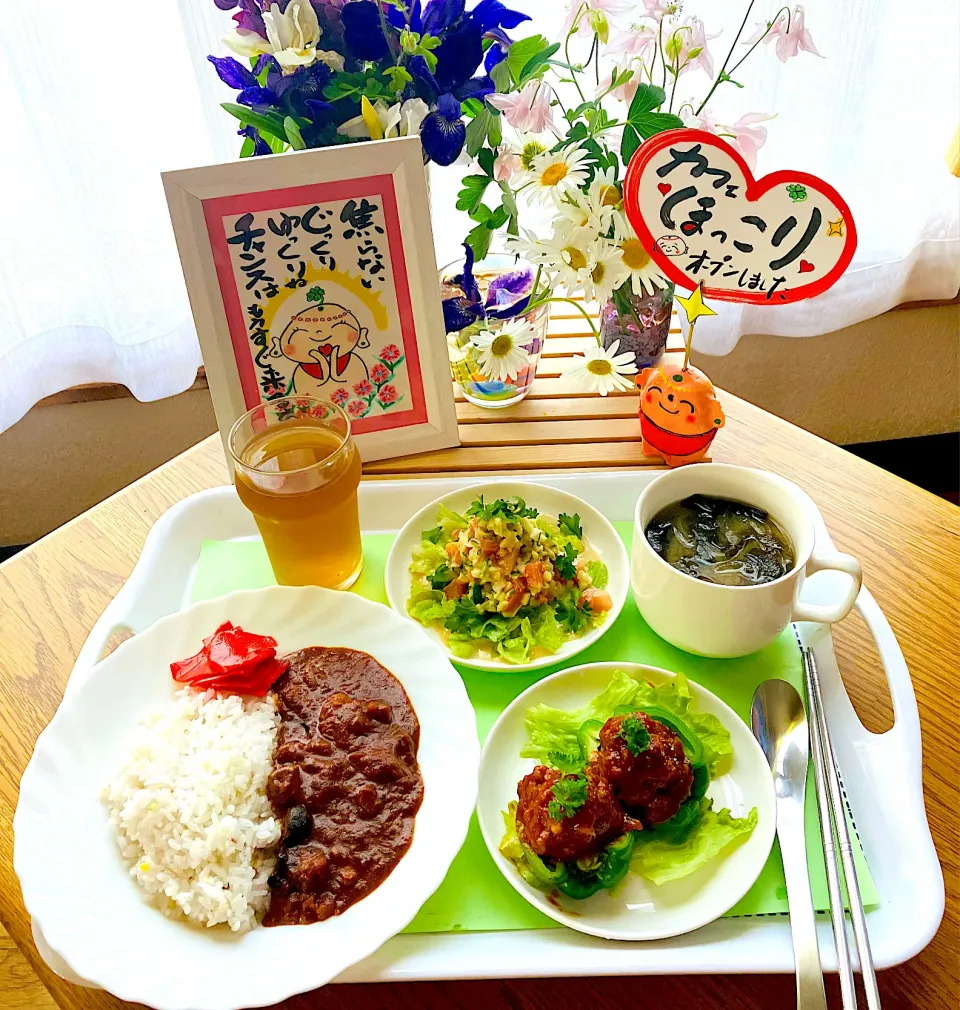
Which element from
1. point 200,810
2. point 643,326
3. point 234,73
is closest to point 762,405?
point 643,326

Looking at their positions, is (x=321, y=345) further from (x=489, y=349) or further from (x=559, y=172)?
(x=559, y=172)

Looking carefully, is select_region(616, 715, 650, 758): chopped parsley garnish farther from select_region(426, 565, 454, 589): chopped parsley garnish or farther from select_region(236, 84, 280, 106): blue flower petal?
select_region(236, 84, 280, 106): blue flower petal

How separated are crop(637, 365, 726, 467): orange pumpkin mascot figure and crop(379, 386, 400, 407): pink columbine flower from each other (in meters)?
0.43

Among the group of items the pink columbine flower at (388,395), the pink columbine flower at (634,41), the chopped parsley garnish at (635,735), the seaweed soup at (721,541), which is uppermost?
the pink columbine flower at (634,41)

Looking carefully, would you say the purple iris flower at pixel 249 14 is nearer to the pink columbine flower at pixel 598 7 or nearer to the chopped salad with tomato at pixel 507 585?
the pink columbine flower at pixel 598 7

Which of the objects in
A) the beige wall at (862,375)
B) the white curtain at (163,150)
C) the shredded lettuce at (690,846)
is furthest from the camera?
the beige wall at (862,375)

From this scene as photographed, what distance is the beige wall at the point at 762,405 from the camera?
235 cm

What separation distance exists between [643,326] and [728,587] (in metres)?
0.67

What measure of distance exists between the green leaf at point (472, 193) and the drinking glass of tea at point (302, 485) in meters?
0.38

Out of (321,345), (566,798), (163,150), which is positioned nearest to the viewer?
(566,798)

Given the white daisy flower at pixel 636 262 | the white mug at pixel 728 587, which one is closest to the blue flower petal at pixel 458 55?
the white daisy flower at pixel 636 262

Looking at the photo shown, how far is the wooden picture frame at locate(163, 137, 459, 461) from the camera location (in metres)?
1.22

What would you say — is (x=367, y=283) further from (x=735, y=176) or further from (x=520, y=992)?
(x=520, y=992)

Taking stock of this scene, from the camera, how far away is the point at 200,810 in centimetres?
94
